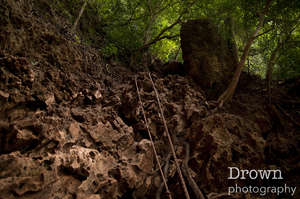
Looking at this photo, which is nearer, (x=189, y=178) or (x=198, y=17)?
(x=189, y=178)

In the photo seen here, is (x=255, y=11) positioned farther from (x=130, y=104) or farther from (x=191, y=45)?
(x=130, y=104)

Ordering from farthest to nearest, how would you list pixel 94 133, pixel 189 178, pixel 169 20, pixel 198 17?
pixel 169 20, pixel 198 17, pixel 189 178, pixel 94 133

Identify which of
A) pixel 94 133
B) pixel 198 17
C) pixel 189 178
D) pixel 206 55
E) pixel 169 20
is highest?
pixel 169 20

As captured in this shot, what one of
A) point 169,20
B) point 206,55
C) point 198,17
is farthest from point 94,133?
point 169,20

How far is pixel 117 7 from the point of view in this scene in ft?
30.8

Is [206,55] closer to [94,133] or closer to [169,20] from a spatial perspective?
[169,20]

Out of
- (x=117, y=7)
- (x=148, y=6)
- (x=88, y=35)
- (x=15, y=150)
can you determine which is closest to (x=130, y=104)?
(x=15, y=150)

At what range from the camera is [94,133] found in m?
3.29

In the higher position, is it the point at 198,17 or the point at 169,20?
the point at 169,20

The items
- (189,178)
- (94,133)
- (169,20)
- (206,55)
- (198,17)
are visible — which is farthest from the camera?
(169,20)

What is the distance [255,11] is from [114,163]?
23.2ft

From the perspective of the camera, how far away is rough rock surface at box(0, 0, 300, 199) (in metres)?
2.36

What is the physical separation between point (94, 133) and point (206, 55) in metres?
5.99

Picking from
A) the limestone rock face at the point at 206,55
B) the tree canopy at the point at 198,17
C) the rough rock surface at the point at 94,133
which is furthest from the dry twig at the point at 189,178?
the tree canopy at the point at 198,17
